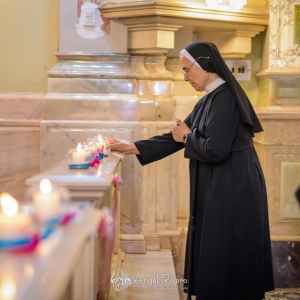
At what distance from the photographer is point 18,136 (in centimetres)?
527

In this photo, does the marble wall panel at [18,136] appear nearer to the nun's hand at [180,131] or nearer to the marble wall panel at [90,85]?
the marble wall panel at [90,85]

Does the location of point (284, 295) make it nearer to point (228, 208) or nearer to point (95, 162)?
point (228, 208)

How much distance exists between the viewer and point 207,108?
3.81 meters

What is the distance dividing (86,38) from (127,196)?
1.49m

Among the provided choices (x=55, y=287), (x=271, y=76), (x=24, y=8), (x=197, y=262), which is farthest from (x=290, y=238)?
(x=55, y=287)

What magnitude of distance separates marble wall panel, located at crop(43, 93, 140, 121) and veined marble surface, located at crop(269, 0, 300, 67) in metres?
1.39

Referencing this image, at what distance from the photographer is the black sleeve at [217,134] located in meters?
3.60

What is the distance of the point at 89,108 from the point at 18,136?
71cm

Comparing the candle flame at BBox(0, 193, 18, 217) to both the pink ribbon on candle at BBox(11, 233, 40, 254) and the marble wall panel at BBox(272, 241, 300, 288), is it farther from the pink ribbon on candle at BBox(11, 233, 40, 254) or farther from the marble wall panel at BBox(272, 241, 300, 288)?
the marble wall panel at BBox(272, 241, 300, 288)

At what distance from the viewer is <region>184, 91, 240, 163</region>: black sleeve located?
3596mm

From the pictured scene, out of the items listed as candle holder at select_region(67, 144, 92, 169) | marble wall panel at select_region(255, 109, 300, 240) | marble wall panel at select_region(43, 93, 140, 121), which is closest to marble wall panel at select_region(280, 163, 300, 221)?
marble wall panel at select_region(255, 109, 300, 240)

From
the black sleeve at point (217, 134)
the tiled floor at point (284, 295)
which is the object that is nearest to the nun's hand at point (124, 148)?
the black sleeve at point (217, 134)

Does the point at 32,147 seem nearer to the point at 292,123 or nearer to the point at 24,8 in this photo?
the point at 24,8

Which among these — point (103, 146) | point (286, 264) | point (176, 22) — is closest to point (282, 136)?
point (286, 264)
